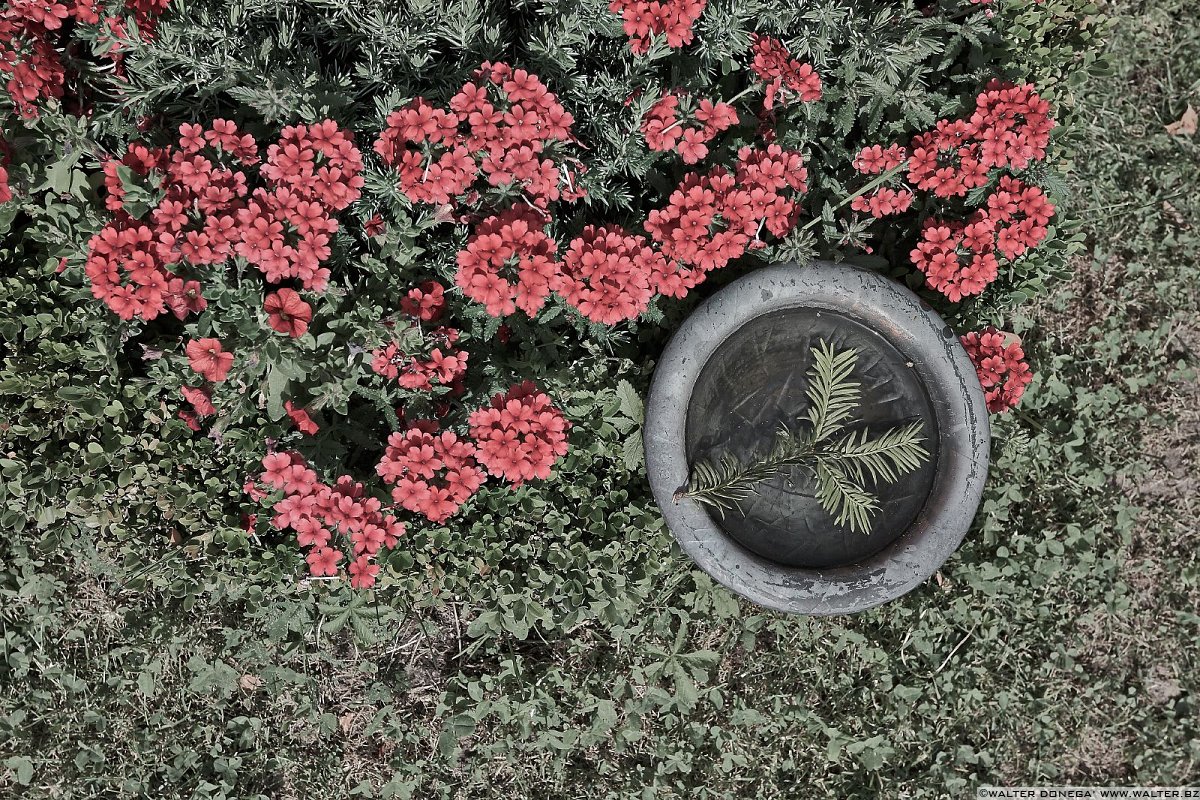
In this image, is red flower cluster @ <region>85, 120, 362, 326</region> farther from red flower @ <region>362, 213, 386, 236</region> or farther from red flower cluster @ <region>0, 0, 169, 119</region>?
red flower cluster @ <region>0, 0, 169, 119</region>

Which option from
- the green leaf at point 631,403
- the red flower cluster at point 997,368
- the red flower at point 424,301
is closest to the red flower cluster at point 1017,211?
the red flower cluster at point 997,368

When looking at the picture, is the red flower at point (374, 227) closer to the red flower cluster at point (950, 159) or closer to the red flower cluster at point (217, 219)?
the red flower cluster at point (217, 219)

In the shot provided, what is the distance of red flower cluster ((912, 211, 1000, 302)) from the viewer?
9.95ft

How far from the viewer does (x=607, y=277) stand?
8.83ft

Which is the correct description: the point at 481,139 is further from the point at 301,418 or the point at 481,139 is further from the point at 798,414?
the point at 798,414

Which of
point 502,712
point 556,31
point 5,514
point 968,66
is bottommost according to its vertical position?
point 5,514

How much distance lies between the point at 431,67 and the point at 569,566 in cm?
183

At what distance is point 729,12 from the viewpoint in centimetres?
300

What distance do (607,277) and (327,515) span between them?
110cm

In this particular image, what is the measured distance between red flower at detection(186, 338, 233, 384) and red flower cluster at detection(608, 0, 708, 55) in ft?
5.19

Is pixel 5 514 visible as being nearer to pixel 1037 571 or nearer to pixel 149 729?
pixel 149 729

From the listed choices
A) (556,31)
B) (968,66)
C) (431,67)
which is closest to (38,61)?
(431,67)

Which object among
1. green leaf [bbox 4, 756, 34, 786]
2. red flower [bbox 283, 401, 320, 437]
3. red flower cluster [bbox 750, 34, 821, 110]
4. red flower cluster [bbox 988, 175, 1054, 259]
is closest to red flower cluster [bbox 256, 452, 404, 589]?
red flower [bbox 283, 401, 320, 437]

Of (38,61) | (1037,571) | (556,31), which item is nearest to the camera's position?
(38,61)
